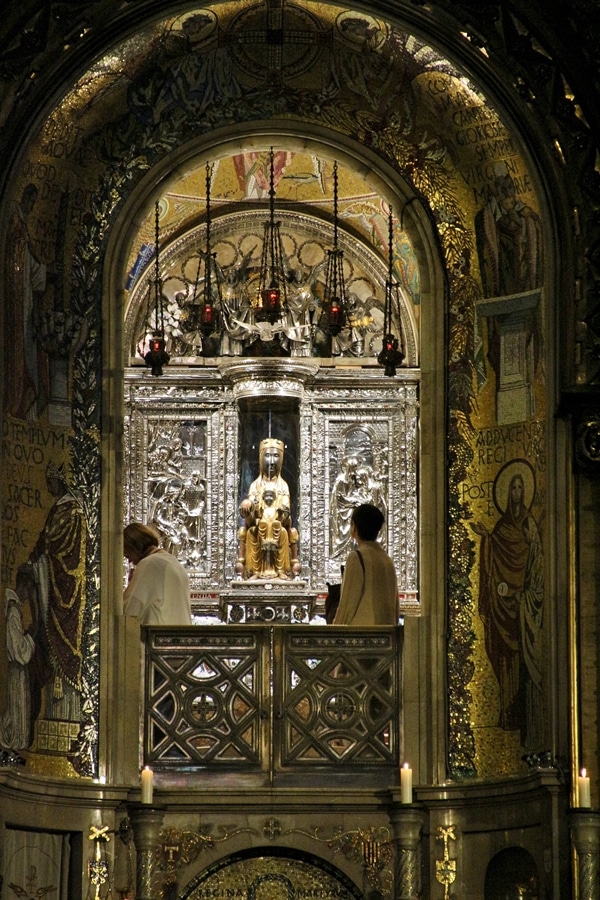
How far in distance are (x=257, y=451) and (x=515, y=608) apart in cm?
634

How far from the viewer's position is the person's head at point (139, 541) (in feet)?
66.8

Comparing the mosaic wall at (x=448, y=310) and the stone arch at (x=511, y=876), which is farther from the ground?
the mosaic wall at (x=448, y=310)

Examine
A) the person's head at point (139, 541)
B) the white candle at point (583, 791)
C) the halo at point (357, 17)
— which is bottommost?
the white candle at point (583, 791)

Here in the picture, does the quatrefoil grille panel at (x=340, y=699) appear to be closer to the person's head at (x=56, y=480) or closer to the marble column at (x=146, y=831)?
the person's head at (x=56, y=480)

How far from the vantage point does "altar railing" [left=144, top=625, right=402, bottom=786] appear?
65.1 ft

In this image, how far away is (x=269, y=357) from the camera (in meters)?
26.0

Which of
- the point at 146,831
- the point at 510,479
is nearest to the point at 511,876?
the point at 510,479

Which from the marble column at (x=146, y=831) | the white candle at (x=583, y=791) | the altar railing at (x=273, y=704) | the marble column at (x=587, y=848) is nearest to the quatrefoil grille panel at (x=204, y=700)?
the altar railing at (x=273, y=704)

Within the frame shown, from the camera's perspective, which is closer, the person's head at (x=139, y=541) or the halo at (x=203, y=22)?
the person's head at (x=139, y=541)

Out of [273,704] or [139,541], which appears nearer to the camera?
[273,704]

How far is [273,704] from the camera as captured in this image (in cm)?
1986

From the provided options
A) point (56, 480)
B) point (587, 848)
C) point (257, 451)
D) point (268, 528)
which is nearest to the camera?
point (587, 848)

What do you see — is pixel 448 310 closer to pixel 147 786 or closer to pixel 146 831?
pixel 147 786

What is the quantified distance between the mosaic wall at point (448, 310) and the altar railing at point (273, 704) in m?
0.76
